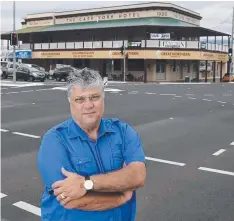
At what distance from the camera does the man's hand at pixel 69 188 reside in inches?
99.1

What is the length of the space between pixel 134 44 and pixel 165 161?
3440 cm

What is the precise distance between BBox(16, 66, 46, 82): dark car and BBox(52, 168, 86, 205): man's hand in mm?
34800

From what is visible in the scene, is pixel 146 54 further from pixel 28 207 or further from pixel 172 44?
pixel 28 207

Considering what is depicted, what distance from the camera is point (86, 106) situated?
2.85 meters

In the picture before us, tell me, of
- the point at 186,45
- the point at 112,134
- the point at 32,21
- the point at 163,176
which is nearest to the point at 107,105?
the point at 163,176

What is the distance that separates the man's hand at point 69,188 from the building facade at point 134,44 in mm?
38423

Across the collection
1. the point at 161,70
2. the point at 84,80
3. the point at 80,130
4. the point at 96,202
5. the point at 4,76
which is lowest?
the point at 96,202

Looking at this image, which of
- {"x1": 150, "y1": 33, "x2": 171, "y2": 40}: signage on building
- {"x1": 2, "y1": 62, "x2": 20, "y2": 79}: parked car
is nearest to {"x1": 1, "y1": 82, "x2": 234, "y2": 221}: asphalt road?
{"x1": 2, "y1": 62, "x2": 20, "y2": 79}: parked car

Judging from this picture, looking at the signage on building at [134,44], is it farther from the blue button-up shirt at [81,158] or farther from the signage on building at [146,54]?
the blue button-up shirt at [81,158]

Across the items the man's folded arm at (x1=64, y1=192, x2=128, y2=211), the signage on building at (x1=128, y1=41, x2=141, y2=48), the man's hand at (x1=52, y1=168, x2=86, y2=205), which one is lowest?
the man's folded arm at (x1=64, y1=192, x2=128, y2=211)

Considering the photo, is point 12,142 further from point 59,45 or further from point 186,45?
point 59,45

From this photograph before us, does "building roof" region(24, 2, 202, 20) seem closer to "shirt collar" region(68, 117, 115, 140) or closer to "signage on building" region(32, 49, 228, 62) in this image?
"signage on building" region(32, 49, 228, 62)

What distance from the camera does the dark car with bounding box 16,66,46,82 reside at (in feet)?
119

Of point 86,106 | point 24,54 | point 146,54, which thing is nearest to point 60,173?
point 86,106
